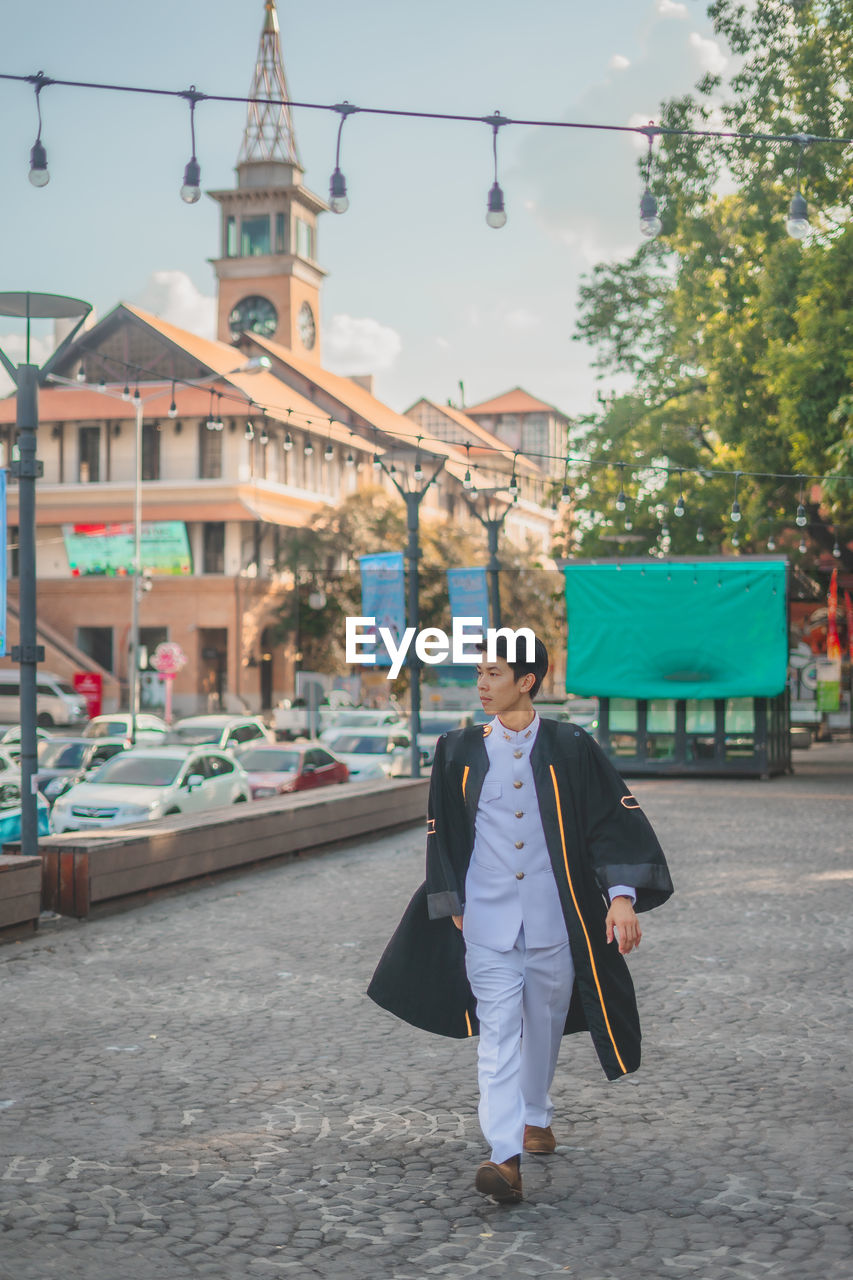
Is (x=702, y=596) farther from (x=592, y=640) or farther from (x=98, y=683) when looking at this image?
(x=98, y=683)

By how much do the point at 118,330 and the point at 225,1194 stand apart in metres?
59.6

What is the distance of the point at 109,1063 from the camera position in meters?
7.28

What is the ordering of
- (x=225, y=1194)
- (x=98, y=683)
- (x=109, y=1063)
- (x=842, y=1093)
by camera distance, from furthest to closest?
(x=98, y=683), (x=109, y=1063), (x=842, y=1093), (x=225, y=1194)

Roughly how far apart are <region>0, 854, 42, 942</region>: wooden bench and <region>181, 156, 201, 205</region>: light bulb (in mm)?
4722

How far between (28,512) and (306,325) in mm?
68718

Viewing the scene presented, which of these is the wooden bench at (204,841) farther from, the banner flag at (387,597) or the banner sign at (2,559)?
the banner flag at (387,597)

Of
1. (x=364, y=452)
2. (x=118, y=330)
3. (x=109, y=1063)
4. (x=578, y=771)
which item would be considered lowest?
(x=109, y=1063)

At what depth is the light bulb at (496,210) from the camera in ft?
34.6

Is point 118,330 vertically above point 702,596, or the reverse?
point 118,330

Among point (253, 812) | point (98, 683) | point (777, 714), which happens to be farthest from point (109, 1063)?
point (98, 683)

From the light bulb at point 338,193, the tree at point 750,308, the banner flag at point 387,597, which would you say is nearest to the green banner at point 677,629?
the tree at point 750,308

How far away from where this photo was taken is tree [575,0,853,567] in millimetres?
26000

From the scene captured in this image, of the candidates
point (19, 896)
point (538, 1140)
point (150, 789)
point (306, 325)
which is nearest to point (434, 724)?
point (150, 789)

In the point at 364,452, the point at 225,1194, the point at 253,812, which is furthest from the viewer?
the point at 364,452
